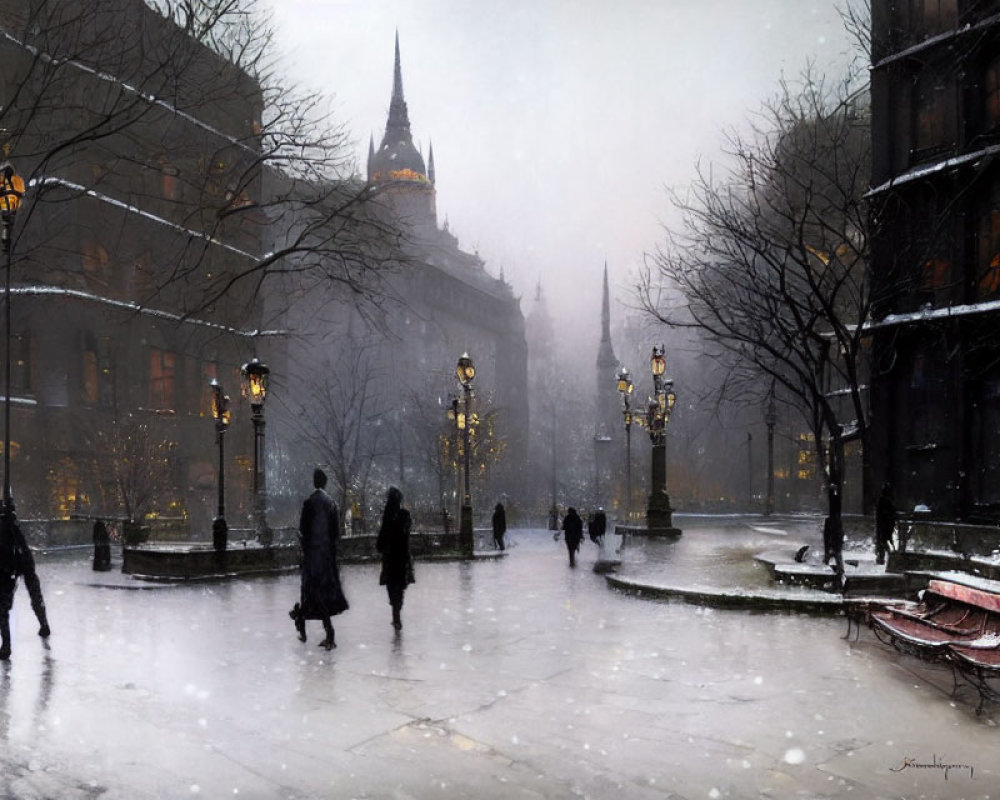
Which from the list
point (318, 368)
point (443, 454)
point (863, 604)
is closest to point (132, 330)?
point (443, 454)

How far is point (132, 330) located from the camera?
4694 centimetres

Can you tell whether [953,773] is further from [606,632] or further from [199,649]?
[199,649]

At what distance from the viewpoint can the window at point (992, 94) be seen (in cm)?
2467

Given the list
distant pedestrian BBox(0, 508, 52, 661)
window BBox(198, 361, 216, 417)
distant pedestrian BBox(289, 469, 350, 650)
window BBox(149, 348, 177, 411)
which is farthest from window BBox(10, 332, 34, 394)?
distant pedestrian BBox(289, 469, 350, 650)

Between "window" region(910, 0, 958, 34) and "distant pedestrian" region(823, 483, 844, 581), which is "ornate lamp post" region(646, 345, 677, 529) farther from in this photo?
"distant pedestrian" region(823, 483, 844, 581)

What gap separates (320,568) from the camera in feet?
35.5

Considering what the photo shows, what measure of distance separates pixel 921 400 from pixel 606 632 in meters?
18.5

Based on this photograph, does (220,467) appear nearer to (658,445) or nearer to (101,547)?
(101,547)

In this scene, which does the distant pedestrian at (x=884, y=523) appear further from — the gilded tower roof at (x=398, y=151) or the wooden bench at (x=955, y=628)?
the gilded tower roof at (x=398, y=151)

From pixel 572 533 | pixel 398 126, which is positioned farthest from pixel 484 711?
pixel 398 126

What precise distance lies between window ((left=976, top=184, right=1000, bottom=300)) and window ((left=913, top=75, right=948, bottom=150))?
2.32 meters

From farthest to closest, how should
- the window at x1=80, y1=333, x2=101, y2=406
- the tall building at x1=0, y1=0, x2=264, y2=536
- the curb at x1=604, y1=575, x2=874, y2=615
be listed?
1. the window at x1=80, y1=333, x2=101, y2=406
2. the tall building at x1=0, y1=0, x2=264, y2=536
3. the curb at x1=604, y1=575, x2=874, y2=615

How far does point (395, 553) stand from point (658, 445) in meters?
25.7

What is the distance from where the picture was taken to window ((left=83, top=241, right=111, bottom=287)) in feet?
145
